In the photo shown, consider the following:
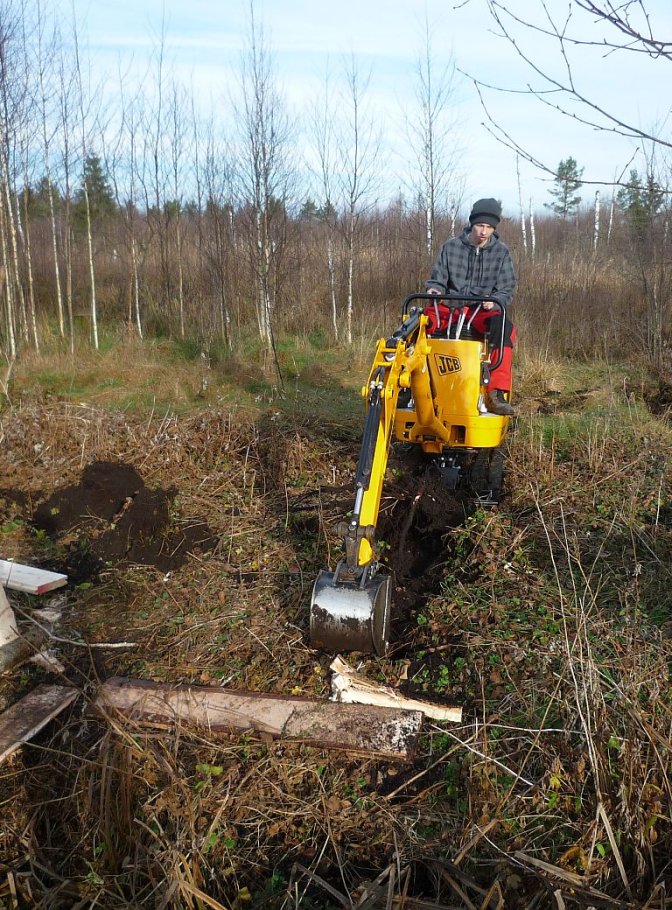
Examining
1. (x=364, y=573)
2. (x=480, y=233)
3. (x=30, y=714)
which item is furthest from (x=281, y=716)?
(x=480, y=233)

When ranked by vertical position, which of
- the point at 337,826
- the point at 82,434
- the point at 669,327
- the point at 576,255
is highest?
the point at 576,255

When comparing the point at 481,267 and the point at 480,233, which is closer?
the point at 480,233

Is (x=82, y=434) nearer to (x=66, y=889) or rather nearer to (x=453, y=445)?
(x=453, y=445)

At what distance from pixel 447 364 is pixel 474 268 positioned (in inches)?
50.3

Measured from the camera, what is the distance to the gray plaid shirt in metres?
5.88

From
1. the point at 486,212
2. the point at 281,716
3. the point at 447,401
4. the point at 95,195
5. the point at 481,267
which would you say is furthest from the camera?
the point at 95,195

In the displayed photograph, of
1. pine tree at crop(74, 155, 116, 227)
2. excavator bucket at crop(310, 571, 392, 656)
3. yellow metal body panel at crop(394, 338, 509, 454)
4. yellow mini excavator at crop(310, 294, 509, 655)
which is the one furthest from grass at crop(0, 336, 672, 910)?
pine tree at crop(74, 155, 116, 227)

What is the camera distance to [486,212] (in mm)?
5742

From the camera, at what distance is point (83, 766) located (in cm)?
303

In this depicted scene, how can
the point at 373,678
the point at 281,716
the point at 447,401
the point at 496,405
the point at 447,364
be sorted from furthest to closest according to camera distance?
1. the point at 496,405
2. the point at 447,401
3. the point at 447,364
4. the point at 373,678
5. the point at 281,716

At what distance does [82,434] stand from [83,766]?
488 centimetres

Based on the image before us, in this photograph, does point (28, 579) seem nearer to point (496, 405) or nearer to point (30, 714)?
point (30, 714)

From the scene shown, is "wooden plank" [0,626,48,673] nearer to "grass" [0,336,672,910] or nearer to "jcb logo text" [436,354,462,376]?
"grass" [0,336,672,910]

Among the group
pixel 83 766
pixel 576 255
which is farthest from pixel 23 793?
pixel 576 255
